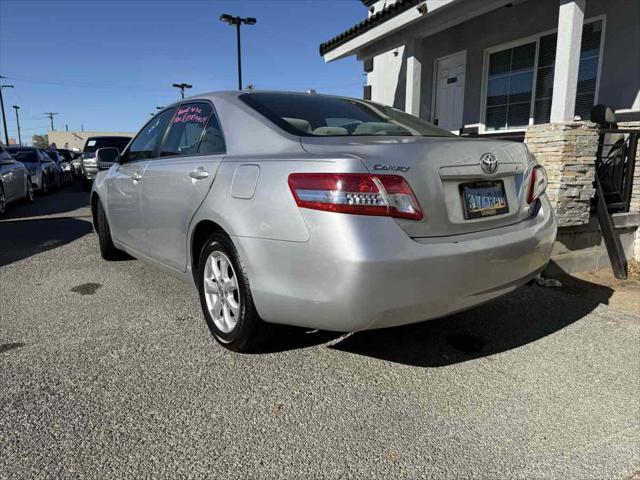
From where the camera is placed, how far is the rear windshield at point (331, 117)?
9.45 feet

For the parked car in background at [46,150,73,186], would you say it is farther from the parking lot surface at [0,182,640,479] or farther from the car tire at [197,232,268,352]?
the car tire at [197,232,268,352]

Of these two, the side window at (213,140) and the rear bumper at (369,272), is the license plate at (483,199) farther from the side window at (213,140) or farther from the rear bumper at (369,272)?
the side window at (213,140)

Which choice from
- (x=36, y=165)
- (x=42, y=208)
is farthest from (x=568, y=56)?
(x=36, y=165)

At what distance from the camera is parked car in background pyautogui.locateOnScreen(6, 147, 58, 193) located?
42.3ft

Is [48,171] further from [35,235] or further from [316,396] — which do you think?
[316,396]

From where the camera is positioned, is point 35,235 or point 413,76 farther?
point 413,76

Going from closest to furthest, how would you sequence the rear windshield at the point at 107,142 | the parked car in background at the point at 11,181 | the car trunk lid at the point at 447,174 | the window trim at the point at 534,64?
the car trunk lid at the point at 447,174 < the window trim at the point at 534,64 < the parked car in background at the point at 11,181 < the rear windshield at the point at 107,142

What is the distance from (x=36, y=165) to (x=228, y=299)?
42.0ft

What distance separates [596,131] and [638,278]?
172cm

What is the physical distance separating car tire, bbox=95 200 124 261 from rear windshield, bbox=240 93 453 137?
253 cm

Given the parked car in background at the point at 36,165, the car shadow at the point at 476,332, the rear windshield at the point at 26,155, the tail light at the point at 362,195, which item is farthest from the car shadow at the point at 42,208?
the tail light at the point at 362,195

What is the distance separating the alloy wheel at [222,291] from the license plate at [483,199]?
1.30 metres

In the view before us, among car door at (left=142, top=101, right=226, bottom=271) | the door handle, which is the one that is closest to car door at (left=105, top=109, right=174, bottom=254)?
car door at (left=142, top=101, right=226, bottom=271)

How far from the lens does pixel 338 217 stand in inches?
86.8
